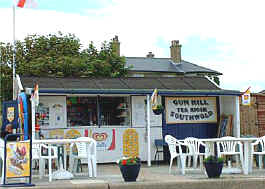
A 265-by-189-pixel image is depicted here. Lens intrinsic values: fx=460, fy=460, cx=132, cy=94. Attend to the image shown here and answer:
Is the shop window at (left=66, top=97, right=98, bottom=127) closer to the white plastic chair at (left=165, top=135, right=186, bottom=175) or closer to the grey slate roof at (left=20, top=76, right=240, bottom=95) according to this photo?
the grey slate roof at (left=20, top=76, right=240, bottom=95)

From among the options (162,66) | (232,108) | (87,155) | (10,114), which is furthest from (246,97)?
(162,66)

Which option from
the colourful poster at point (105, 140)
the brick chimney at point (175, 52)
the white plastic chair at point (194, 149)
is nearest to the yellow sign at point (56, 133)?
the colourful poster at point (105, 140)

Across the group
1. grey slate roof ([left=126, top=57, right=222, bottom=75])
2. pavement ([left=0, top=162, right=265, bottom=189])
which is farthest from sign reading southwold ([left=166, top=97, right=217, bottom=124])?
grey slate roof ([left=126, top=57, right=222, bottom=75])

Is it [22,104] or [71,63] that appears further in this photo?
[71,63]

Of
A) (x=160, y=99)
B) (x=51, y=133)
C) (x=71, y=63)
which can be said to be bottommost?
(x=51, y=133)

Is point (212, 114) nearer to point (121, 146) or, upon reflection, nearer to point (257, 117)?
point (257, 117)

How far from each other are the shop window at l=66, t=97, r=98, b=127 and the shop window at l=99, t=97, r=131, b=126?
0.80 ft

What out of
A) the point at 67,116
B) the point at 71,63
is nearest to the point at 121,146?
the point at 67,116

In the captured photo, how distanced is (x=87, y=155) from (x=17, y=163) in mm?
1844

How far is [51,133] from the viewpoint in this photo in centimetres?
1330

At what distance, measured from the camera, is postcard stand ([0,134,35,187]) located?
855 cm

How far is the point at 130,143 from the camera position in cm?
1401

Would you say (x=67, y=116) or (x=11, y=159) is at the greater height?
(x=67, y=116)

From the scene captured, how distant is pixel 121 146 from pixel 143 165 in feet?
2.97
